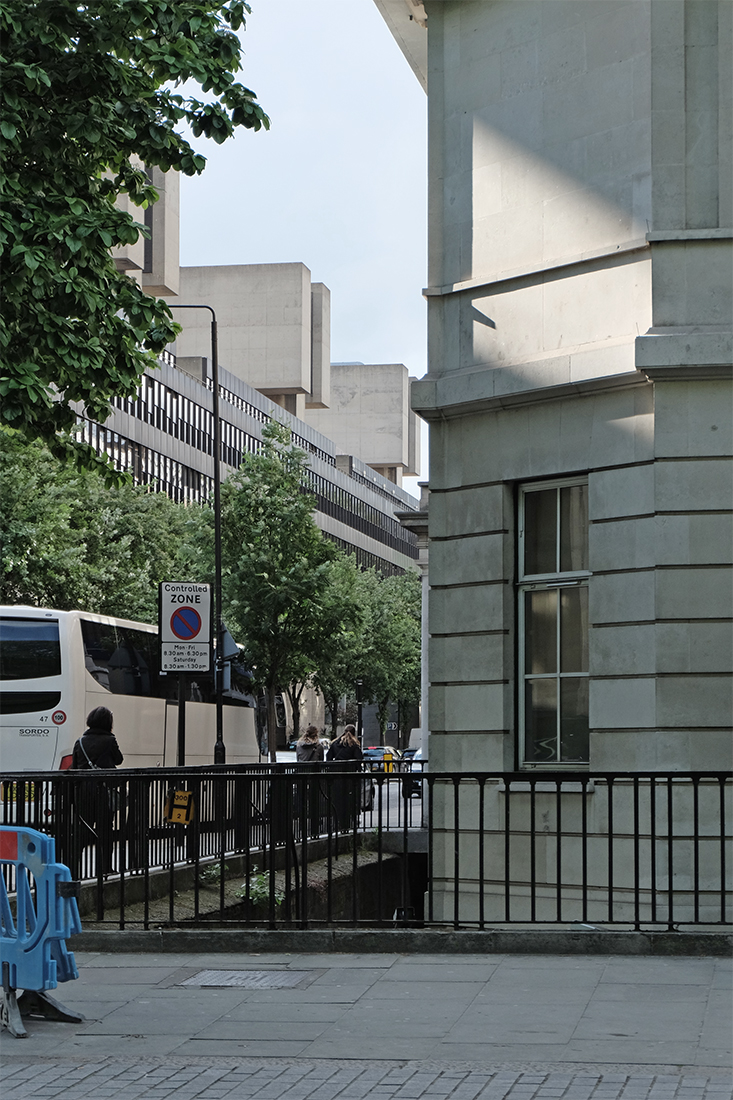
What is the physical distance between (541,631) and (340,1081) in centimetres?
644

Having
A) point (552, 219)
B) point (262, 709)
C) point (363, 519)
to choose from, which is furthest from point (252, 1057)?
point (363, 519)

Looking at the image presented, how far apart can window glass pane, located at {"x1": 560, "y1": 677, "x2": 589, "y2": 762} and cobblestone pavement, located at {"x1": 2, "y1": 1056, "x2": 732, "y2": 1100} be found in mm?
5649

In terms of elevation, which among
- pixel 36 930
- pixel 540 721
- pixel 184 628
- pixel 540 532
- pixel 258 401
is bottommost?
pixel 36 930

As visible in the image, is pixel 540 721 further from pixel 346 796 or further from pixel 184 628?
pixel 184 628

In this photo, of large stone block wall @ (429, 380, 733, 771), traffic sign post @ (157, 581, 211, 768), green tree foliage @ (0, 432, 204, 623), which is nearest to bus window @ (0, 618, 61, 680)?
traffic sign post @ (157, 581, 211, 768)

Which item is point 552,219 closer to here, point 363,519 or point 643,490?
point 643,490

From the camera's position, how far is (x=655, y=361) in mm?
11219

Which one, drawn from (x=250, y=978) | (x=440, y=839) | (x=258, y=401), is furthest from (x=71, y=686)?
(x=258, y=401)

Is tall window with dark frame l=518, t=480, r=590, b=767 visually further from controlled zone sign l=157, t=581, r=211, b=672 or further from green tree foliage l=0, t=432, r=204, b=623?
green tree foliage l=0, t=432, r=204, b=623

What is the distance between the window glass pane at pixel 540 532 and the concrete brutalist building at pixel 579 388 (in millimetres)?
20

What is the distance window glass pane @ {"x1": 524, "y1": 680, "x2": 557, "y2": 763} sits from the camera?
40.3 ft

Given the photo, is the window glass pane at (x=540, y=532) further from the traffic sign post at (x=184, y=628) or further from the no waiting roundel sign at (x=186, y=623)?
the no waiting roundel sign at (x=186, y=623)

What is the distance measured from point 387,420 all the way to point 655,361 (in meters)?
161

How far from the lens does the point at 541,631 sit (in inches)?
488
